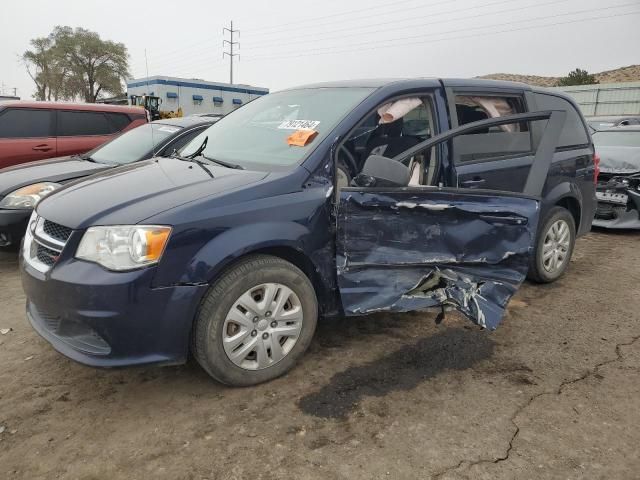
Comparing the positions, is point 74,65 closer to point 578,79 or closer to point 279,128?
point 578,79

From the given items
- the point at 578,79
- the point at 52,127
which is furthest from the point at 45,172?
the point at 578,79

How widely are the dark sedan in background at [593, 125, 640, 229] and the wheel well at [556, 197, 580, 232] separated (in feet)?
7.25

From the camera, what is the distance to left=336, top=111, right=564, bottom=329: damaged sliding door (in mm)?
2885

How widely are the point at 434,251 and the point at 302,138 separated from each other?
107 centimetres

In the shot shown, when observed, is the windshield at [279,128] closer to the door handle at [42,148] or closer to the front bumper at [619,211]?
the door handle at [42,148]

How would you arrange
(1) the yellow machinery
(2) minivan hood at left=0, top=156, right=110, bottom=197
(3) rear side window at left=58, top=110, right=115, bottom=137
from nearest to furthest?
(2) minivan hood at left=0, top=156, right=110, bottom=197
(3) rear side window at left=58, top=110, right=115, bottom=137
(1) the yellow machinery

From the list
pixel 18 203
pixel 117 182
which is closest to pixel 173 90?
pixel 18 203

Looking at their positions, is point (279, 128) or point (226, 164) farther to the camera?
point (279, 128)

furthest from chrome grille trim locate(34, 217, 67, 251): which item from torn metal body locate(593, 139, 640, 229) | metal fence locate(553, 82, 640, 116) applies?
metal fence locate(553, 82, 640, 116)

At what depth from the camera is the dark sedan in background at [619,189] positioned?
20.8 feet

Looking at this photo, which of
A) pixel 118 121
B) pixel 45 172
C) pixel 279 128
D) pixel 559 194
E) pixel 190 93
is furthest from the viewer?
pixel 190 93

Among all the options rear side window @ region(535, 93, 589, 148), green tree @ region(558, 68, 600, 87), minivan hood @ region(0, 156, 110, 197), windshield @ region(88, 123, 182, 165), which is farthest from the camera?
green tree @ region(558, 68, 600, 87)

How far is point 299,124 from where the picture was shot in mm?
3236

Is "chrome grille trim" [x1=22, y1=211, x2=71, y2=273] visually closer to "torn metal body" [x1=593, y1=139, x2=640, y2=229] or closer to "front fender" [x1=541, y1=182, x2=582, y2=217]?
"front fender" [x1=541, y1=182, x2=582, y2=217]
